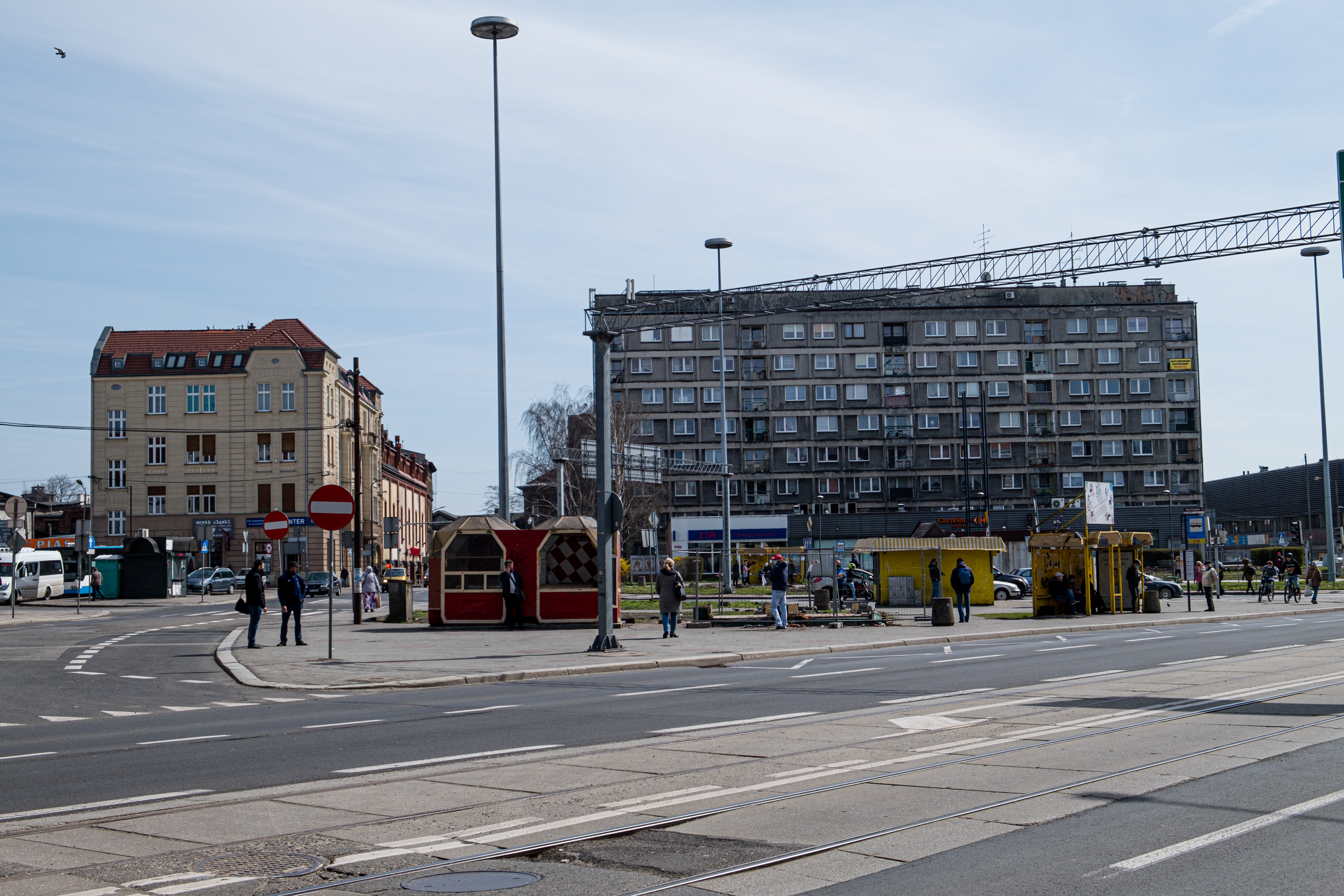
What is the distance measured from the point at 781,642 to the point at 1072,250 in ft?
58.6

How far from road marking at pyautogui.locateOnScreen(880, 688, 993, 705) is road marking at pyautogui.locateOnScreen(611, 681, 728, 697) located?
2.83 meters

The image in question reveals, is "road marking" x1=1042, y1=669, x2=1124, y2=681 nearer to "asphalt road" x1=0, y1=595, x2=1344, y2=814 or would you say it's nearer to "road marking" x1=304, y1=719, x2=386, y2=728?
"asphalt road" x1=0, y1=595, x2=1344, y2=814

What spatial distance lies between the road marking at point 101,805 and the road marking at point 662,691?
23.9ft

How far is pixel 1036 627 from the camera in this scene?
99.1 ft

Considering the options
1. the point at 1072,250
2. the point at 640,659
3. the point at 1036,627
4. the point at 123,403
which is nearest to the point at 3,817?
the point at 640,659

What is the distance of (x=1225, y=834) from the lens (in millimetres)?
7137

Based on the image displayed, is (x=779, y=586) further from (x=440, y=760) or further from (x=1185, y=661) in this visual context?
(x=440, y=760)

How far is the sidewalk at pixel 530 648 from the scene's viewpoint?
18.8 m

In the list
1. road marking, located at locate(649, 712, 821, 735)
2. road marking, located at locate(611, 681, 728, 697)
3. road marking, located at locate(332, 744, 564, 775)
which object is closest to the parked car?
road marking, located at locate(611, 681, 728, 697)

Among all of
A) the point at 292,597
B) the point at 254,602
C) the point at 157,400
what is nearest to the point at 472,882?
the point at 254,602

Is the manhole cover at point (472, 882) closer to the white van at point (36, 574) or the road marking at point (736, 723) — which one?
the road marking at point (736, 723)

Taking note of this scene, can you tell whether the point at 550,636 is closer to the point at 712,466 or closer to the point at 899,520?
the point at 712,466

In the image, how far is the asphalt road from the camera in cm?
1038

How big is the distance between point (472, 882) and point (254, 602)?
19139 millimetres
